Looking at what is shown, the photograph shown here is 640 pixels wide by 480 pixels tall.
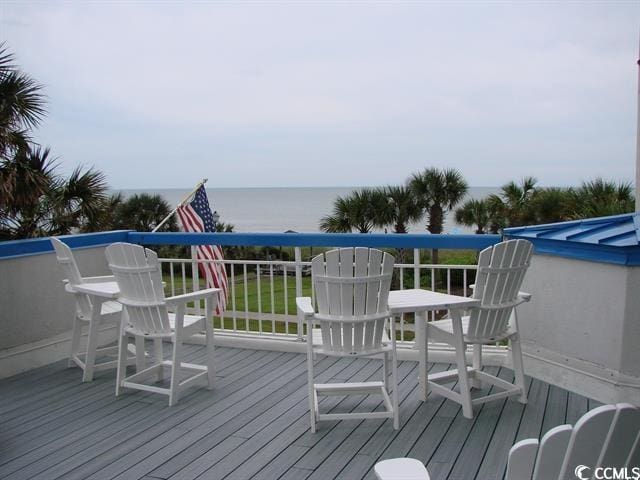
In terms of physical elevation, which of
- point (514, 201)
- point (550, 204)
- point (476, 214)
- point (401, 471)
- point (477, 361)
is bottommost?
point (477, 361)

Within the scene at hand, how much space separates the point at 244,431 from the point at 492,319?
1.76 meters

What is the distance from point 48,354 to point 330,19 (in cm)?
747

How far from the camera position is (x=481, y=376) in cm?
389

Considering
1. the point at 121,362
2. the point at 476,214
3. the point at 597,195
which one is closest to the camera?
the point at 121,362

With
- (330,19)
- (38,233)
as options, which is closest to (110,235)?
(38,233)

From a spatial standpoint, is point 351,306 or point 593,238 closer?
point 351,306

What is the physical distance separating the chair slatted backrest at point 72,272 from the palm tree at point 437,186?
1113 centimetres

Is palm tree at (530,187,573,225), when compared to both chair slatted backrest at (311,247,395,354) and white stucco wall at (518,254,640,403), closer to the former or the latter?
white stucco wall at (518,254,640,403)

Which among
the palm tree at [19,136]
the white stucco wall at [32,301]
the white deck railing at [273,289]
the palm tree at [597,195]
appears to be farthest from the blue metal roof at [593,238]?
the palm tree at [597,195]

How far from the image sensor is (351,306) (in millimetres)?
3350

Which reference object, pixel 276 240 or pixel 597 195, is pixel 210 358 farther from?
pixel 597 195

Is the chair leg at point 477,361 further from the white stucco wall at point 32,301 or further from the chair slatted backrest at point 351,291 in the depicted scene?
the white stucco wall at point 32,301

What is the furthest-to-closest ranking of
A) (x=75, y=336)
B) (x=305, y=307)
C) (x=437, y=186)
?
(x=437, y=186)
(x=75, y=336)
(x=305, y=307)

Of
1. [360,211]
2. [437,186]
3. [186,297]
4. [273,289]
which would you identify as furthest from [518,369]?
[437,186]
